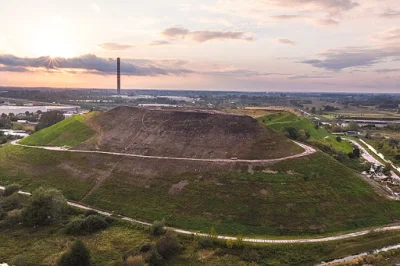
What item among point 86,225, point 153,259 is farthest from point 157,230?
point 86,225

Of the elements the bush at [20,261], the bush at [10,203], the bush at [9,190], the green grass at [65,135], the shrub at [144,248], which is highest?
the green grass at [65,135]

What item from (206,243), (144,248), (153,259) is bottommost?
(153,259)

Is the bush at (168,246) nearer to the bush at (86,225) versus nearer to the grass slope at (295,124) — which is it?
the bush at (86,225)

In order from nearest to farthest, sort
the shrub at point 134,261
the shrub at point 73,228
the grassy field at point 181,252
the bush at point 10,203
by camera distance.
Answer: the shrub at point 134,261 < the grassy field at point 181,252 < the shrub at point 73,228 < the bush at point 10,203

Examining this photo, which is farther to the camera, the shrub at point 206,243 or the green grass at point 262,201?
the green grass at point 262,201

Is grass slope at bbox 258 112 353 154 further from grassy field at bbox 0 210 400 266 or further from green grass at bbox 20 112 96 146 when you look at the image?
grassy field at bbox 0 210 400 266

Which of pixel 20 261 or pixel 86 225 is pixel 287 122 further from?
pixel 20 261

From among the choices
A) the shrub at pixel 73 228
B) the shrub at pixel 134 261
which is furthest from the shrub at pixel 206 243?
the shrub at pixel 73 228
